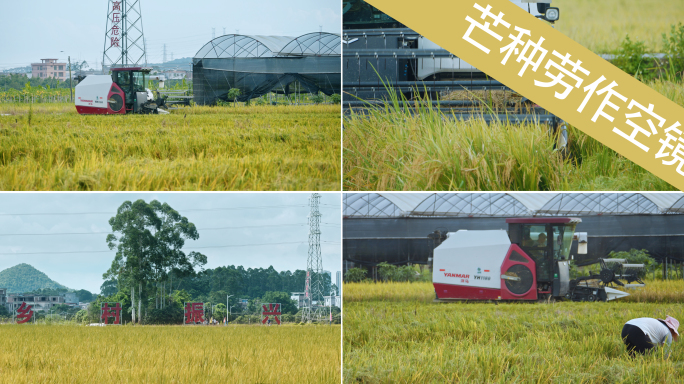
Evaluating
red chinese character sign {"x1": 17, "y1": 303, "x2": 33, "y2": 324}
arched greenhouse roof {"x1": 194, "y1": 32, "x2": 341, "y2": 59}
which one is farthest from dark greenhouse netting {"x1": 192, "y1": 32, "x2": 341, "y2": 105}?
red chinese character sign {"x1": 17, "y1": 303, "x2": 33, "y2": 324}

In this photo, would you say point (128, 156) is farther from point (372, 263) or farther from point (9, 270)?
point (372, 263)

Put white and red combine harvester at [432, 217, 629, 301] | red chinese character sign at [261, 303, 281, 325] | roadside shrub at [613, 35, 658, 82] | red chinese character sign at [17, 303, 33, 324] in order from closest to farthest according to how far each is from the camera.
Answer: white and red combine harvester at [432, 217, 629, 301]
red chinese character sign at [17, 303, 33, 324]
red chinese character sign at [261, 303, 281, 325]
roadside shrub at [613, 35, 658, 82]

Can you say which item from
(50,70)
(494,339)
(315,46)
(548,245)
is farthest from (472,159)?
(50,70)

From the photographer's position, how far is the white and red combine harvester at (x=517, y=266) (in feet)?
7.93

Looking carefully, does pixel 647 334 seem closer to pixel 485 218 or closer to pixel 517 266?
pixel 517 266

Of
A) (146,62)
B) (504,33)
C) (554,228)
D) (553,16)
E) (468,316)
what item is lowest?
(468,316)

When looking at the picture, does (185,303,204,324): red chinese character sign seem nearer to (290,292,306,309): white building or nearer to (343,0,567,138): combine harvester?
(290,292,306,309): white building

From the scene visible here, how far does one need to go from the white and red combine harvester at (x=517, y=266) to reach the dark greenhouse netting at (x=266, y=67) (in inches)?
66.6

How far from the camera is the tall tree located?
2.54 m

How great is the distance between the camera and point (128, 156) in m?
2.36

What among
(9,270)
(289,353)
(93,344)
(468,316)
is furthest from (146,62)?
(468,316)

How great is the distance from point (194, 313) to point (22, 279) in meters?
1.21

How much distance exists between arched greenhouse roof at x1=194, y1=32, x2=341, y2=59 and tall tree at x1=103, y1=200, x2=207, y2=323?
1.62m

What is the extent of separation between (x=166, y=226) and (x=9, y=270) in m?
1.12
